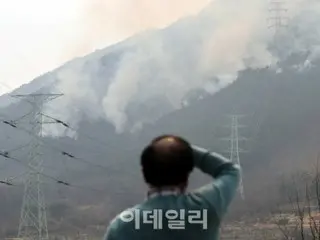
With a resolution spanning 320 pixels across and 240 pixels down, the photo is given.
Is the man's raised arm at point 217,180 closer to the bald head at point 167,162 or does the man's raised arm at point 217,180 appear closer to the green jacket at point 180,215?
the green jacket at point 180,215

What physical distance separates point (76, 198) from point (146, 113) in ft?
199

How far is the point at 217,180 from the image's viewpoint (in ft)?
12.0

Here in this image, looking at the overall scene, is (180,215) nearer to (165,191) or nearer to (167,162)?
(165,191)

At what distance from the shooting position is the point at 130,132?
17512 cm

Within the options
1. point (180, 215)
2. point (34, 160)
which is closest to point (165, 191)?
point (180, 215)

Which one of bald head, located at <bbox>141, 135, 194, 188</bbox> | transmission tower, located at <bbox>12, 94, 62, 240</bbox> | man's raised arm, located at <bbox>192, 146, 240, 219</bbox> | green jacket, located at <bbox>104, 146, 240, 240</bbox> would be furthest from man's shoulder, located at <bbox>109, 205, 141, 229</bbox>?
transmission tower, located at <bbox>12, 94, 62, 240</bbox>

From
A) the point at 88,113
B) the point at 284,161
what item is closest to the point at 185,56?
the point at 88,113

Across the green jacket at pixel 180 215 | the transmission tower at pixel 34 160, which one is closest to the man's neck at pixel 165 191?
the green jacket at pixel 180 215

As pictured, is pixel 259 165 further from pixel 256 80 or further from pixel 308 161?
pixel 256 80

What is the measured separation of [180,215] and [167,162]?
0.83 feet

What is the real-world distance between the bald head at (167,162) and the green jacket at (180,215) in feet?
0.24

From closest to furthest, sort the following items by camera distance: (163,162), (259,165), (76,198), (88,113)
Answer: (163,162) < (76,198) < (259,165) < (88,113)

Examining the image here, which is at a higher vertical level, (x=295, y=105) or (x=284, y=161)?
(x=295, y=105)

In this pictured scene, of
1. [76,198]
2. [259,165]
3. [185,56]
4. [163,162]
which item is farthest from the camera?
[185,56]
